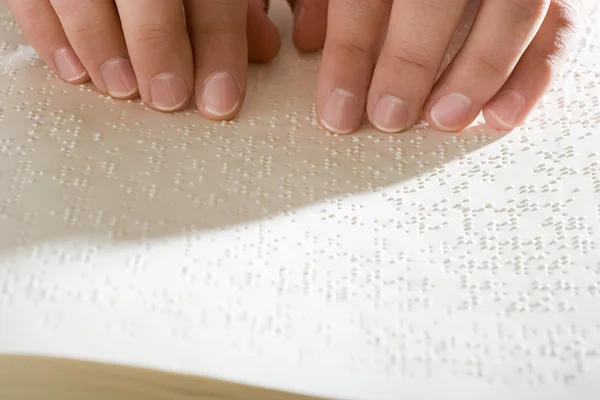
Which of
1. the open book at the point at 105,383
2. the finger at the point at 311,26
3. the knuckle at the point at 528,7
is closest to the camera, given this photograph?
the open book at the point at 105,383

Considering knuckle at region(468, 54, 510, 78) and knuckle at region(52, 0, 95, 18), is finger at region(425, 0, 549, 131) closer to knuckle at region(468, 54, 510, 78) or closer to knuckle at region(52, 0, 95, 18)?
knuckle at region(468, 54, 510, 78)

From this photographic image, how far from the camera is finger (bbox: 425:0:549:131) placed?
44 cm

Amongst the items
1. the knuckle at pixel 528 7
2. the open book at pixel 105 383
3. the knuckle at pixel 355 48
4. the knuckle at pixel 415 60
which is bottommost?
the open book at pixel 105 383

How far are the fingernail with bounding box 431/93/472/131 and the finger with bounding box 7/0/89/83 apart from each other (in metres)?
0.27

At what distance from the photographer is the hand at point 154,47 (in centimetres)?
46

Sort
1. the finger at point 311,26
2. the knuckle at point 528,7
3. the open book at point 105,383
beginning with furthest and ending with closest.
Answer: the finger at point 311,26 → the knuckle at point 528,7 → the open book at point 105,383

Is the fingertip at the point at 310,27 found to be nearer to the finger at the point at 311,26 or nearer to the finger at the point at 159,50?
the finger at the point at 311,26

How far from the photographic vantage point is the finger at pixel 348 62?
0.47 m

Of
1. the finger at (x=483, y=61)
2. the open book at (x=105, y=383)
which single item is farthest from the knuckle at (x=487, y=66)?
the open book at (x=105, y=383)

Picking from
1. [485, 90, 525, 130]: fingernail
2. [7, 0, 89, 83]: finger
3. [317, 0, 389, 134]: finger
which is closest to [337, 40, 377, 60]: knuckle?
[317, 0, 389, 134]: finger

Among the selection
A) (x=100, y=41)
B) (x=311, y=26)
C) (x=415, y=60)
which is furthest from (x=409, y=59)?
(x=100, y=41)

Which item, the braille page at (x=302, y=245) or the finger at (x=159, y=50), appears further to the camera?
the finger at (x=159, y=50)

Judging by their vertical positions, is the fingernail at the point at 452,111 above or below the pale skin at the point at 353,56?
below

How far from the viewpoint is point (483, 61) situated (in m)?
0.45
